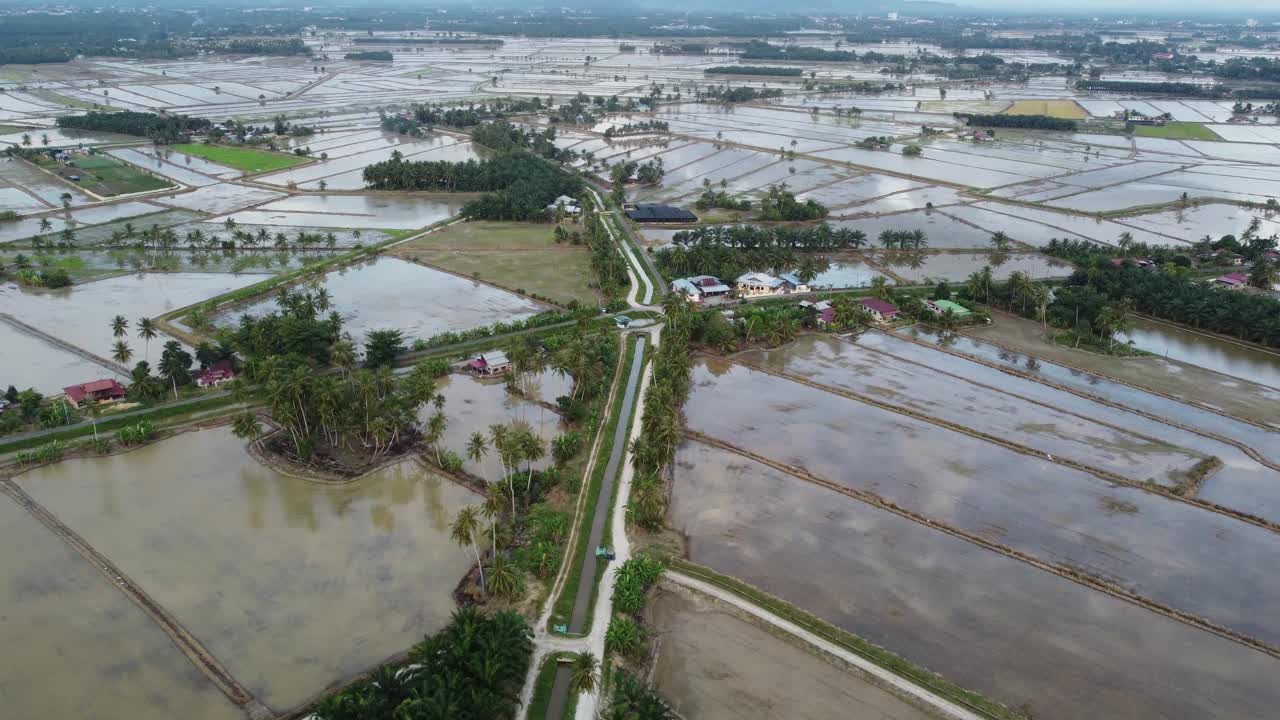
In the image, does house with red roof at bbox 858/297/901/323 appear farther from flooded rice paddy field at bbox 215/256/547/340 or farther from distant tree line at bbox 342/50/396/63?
distant tree line at bbox 342/50/396/63

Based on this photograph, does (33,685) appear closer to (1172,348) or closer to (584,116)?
(1172,348)

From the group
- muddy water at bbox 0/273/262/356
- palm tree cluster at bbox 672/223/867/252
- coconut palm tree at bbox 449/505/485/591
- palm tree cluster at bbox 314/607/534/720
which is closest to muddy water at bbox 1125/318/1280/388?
palm tree cluster at bbox 672/223/867/252

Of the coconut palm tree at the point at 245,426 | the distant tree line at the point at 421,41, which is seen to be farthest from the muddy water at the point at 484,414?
the distant tree line at the point at 421,41

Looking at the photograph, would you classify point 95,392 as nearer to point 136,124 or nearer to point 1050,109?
point 136,124

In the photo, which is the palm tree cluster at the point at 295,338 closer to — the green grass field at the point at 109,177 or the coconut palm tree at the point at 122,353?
the coconut palm tree at the point at 122,353

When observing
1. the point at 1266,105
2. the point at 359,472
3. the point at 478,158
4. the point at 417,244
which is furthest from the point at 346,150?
the point at 1266,105

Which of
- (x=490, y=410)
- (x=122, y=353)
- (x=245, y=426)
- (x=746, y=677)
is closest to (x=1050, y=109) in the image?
(x=490, y=410)

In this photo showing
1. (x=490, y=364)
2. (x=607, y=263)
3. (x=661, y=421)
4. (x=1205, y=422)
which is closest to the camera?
(x=661, y=421)
